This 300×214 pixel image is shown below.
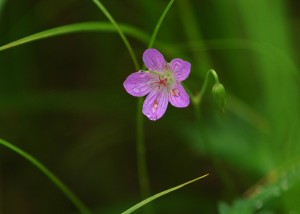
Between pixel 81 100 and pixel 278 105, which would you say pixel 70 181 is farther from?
pixel 278 105

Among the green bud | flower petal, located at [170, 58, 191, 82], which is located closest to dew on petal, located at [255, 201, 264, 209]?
the green bud

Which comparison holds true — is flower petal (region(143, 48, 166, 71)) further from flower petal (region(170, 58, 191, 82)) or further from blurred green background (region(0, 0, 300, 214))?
blurred green background (region(0, 0, 300, 214))

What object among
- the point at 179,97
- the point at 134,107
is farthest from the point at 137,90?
the point at 134,107

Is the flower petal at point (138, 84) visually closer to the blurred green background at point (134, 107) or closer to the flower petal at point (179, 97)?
the flower petal at point (179, 97)

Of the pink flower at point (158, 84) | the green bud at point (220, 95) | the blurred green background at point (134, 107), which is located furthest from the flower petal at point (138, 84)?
the blurred green background at point (134, 107)

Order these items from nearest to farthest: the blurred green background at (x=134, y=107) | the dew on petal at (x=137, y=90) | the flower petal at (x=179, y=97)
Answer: the flower petal at (x=179, y=97) < the dew on petal at (x=137, y=90) < the blurred green background at (x=134, y=107)

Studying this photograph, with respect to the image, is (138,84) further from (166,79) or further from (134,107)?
(134,107)
